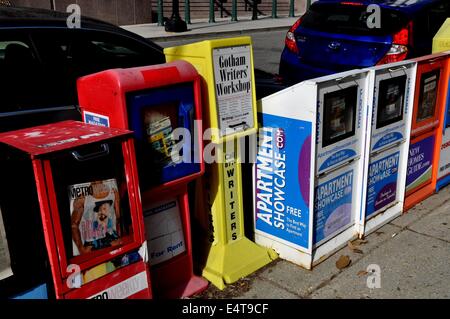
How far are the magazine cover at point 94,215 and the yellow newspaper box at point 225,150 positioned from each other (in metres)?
0.88

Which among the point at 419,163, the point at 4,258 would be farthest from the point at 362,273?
the point at 4,258

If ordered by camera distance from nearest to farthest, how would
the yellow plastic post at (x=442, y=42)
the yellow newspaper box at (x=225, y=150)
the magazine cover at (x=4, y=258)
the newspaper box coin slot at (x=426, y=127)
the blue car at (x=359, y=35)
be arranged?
1. the magazine cover at (x=4, y=258)
2. the yellow newspaper box at (x=225, y=150)
3. the newspaper box coin slot at (x=426, y=127)
4. the yellow plastic post at (x=442, y=42)
5. the blue car at (x=359, y=35)

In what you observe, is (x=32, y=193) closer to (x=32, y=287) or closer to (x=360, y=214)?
(x=32, y=287)

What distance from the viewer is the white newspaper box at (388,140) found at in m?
3.97

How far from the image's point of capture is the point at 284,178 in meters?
3.73

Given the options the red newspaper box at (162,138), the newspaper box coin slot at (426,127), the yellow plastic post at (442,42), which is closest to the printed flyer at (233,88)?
the red newspaper box at (162,138)

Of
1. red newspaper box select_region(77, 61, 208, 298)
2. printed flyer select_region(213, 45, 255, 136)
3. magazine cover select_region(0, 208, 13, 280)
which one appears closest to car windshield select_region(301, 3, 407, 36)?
printed flyer select_region(213, 45, 255, 136)

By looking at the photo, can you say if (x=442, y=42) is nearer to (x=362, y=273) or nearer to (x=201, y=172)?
(x=362, y=273)

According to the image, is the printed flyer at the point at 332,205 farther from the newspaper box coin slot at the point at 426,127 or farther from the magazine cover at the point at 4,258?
the magazine cover at the point at 4,258

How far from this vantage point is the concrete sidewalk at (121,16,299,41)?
50.8 feet

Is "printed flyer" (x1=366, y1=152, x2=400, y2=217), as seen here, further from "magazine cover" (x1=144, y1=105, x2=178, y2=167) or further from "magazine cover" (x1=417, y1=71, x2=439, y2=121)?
"magazine cover" (x1=144, y1=105, x2=178, y2=167)

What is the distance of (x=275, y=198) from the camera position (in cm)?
384
